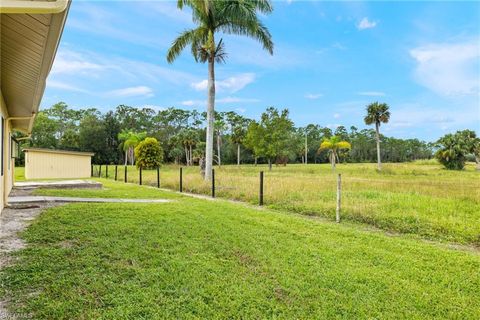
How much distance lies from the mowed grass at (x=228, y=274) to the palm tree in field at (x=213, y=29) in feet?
31.7

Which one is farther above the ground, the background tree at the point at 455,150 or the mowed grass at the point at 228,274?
the background tree at the point at 455,150

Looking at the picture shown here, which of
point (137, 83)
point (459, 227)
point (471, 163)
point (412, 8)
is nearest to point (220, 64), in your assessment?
point (412, 8)

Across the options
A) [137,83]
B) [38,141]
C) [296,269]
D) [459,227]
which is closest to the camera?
[296,269]

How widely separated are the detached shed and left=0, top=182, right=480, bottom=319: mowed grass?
18392 mm

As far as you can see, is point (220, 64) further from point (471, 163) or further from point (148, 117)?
point (471, 163)

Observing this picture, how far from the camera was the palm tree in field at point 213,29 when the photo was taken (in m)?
14.3

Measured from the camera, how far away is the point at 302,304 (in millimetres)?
2922

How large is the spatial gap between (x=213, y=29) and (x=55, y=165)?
15.2 meters

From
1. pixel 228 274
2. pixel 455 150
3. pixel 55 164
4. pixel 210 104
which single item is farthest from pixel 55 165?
pixel 455 150

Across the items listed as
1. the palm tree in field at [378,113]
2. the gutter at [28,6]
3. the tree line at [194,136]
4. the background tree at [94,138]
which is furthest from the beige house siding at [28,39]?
the background tree at [94,138]

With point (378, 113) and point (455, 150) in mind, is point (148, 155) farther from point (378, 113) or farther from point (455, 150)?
point (455, 150)

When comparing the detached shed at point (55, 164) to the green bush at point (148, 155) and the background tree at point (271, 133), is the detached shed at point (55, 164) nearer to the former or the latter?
the green bush at point (148, 155)

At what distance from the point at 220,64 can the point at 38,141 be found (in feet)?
126

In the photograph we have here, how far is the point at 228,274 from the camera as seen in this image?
138 inches
